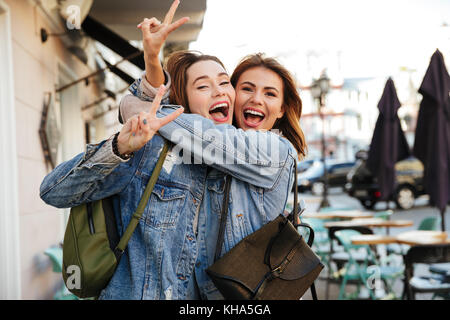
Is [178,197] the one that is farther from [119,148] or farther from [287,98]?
[287,98]

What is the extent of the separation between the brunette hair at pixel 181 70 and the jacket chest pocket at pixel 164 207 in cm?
35

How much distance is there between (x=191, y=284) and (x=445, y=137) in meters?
3.93

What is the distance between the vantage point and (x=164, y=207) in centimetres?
127

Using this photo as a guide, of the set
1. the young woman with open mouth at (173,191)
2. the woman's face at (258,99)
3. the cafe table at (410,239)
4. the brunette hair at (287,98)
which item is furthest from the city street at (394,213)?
the young woman with open mouth at (173,191)

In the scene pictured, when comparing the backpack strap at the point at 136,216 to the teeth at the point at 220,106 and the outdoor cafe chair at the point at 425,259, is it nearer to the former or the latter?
the teeth at the point at 220,106

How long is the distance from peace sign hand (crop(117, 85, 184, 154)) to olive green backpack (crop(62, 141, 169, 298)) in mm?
121

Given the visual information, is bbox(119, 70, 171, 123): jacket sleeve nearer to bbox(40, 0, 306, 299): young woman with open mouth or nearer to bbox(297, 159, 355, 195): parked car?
bbox(40, 0, 306, 299): young woman with open mouth

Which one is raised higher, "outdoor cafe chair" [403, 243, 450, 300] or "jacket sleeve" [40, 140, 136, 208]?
"jacket sleeve" [40, 140, 136, 208]

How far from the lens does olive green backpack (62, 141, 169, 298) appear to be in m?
1.21

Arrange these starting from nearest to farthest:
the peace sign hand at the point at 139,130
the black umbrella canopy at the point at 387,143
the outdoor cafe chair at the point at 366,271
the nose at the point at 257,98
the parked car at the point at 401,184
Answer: the peace sign hand at the point at 139,130 → the nose at the point at 257,98 → the outdoor cafe chair at the point at 366,271 → the black umbrella canopy at the point at 387,143 → the parked car at the point at 401,184

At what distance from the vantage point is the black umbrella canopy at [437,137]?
4.25m

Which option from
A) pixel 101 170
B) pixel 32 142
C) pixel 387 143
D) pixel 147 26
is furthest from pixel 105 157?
pixel 387 143

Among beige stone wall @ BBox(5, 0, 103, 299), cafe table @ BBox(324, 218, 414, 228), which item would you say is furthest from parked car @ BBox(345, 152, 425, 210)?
beige stone wall @ BBox(5, 0, 103, 299)

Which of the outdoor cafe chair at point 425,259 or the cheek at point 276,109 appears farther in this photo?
the outdoor cafe chair at point 425,259
